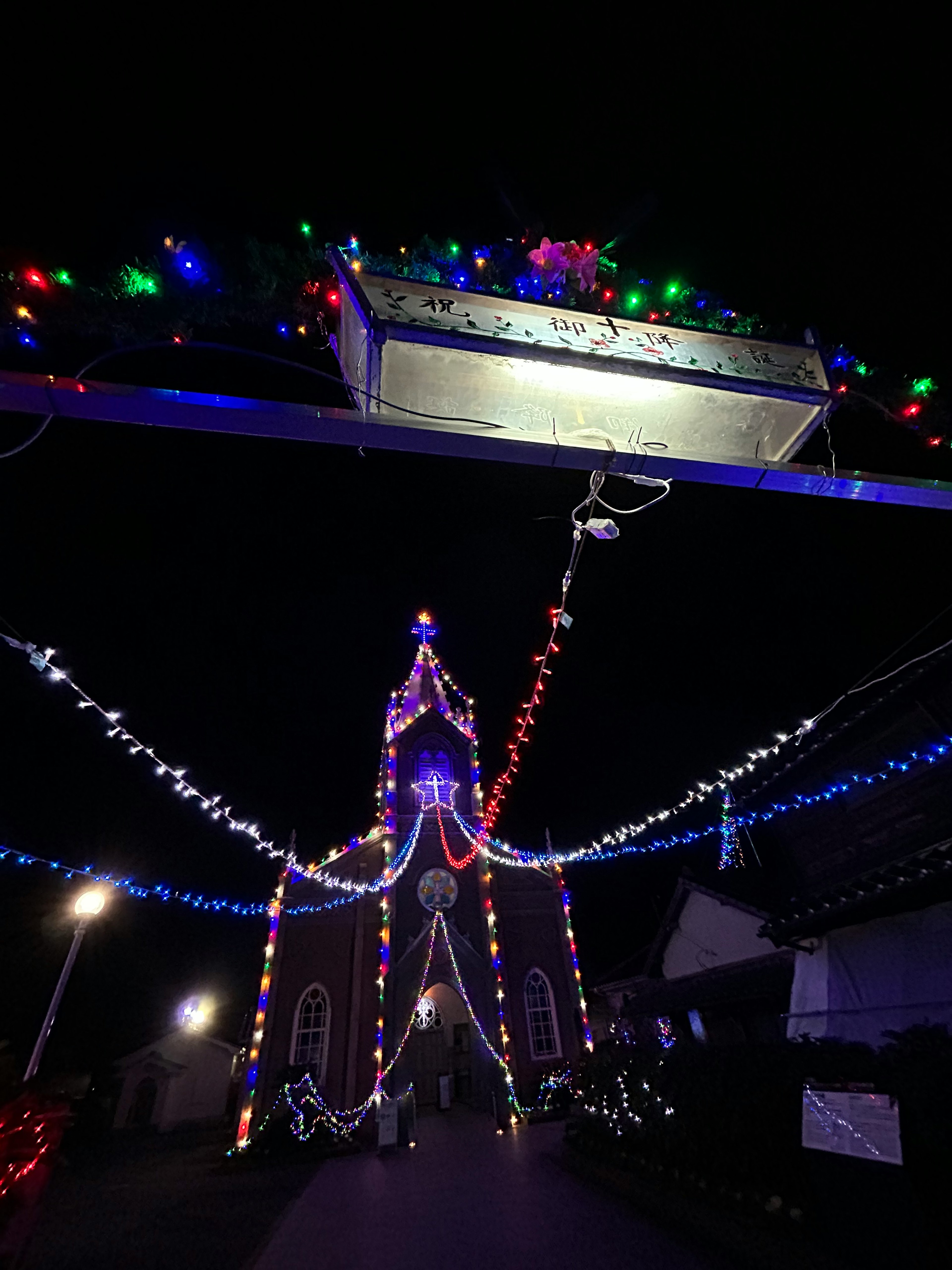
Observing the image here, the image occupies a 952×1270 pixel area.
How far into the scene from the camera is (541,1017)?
601 inches

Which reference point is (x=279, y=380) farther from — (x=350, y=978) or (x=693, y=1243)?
(x=350, y=978)

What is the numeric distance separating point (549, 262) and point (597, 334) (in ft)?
Result: 2.45

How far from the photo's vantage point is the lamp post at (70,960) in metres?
8.52

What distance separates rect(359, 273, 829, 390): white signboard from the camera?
243 cm

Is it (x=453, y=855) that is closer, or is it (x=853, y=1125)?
(x=853, y=1125)

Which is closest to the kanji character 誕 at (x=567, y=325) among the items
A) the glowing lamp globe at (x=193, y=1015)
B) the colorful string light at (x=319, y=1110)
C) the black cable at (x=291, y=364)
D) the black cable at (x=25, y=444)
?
the black cable at (x=291, y=364)

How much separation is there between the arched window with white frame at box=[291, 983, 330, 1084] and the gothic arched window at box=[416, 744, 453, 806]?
5929 millimetres

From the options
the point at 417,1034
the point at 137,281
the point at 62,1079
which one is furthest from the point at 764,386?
the point at 62,1079

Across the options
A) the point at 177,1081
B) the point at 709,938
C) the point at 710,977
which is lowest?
the point at 177,1081

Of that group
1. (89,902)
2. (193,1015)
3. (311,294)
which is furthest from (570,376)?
(193,1015)

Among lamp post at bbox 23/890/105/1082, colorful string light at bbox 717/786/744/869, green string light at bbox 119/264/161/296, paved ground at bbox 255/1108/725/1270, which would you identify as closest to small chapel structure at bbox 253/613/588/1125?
paved ground at bbox 255/1108/725/1270

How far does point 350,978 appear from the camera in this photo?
14.8 metres

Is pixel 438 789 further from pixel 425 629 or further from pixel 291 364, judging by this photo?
pixel 291 364

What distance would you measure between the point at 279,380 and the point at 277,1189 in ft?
40.7
